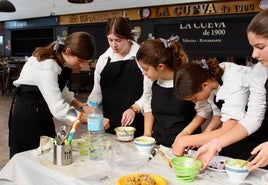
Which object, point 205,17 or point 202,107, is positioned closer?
point 202,107

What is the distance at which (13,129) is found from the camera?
7.47ft

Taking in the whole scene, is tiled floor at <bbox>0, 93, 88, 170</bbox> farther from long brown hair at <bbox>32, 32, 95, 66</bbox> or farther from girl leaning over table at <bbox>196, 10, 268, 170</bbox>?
girl leaning over table at <bbox>196, 10, 268, 170</bbox>

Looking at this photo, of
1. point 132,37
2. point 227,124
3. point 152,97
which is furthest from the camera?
point 132,37

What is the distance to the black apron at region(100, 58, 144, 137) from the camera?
2.51 m

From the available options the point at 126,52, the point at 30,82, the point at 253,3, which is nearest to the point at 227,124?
the point at 126,52

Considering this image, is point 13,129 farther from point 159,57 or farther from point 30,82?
point 159,57

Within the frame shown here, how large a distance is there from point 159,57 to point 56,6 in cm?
952

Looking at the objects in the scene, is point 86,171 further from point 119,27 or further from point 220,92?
point 119,27

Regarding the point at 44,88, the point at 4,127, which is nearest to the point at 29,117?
the point at 44,88

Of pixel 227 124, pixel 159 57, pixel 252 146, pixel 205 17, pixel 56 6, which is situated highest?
pixel 56 6

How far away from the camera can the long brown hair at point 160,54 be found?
2041 millimetres

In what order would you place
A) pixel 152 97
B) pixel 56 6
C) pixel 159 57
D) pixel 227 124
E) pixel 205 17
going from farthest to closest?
pixel 56 6, pixel 205 17, pixel 152 97, pixel 159 57, pixel 227 124

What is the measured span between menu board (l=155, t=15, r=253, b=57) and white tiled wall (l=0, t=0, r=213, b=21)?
2.02ft

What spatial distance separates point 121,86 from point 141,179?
1.22m
